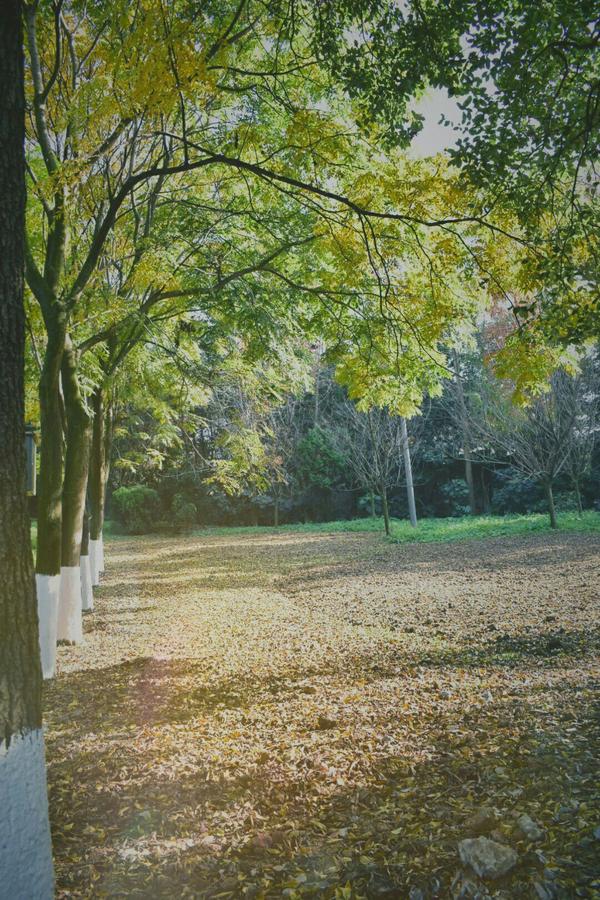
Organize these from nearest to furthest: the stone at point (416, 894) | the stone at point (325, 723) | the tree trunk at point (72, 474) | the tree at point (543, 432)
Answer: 1. the stone at point (416, 894)
2. the stone at point (325, 723)
3. the tree trunk at point (72, 474)
4. the tree at point (543, 432)

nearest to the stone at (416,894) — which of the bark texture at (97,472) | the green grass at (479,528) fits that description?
the bark texture at (97,472)

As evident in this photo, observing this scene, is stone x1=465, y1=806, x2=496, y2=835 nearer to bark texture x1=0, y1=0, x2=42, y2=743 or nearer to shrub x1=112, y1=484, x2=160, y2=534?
bark texture x1=0, y1=0, x2=42, y2=743

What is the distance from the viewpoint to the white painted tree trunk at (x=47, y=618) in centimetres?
588

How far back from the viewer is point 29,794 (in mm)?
2334

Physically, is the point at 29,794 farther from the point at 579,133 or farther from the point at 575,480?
the point at 575,480

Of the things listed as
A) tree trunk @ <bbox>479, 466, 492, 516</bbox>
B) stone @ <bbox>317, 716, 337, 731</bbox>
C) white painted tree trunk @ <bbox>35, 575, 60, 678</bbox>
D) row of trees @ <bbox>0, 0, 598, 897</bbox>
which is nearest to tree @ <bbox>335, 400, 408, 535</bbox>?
tree trunk @ <bbox>479, 466, 492, 516</bbox>

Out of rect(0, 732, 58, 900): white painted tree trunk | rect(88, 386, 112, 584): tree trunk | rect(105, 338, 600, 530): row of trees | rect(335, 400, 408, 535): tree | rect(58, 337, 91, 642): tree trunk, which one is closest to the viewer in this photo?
A: rect(0, 732, 58, 900): white painted tree trunk

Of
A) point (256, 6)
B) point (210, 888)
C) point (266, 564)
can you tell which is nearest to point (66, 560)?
point (210, 888)

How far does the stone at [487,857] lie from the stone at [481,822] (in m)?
0.18

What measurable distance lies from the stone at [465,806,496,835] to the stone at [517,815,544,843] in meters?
0.13

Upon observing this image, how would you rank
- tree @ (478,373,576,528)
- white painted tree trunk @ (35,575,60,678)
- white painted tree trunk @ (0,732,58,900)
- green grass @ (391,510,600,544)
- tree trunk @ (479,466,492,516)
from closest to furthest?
1. white painted tree trunk @ (0,732,58,900)
2. white painted tree trunk @ (35,575,60,678)
3. tree @ (478,373,576,528)
4. green grass @ (391,510,600,544)
5. tree trunk @ (479,466,492,516)

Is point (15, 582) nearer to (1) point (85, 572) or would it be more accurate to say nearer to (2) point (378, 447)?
(1) point (85, 572)

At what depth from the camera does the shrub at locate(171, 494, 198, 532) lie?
88.8ft

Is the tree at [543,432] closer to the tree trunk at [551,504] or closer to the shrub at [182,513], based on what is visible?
the tree trunk at [551,504]
